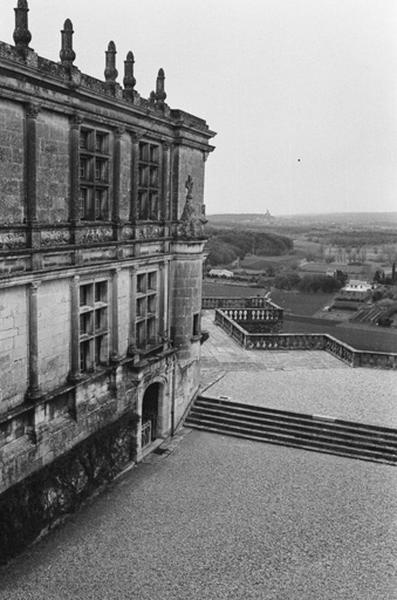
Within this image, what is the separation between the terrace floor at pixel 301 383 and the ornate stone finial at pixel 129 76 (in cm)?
1069

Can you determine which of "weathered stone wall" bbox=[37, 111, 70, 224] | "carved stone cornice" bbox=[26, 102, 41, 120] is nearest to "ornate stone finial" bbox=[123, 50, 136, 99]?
"weathered stone wall" bbox=[37, 111, 70, 224]

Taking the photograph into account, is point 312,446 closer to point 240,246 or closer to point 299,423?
point 299,423

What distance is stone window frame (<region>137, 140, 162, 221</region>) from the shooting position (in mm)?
17422

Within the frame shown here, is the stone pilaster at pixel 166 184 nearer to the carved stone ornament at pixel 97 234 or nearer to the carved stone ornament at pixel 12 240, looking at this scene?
the carved stone ornament at pixel 97 234

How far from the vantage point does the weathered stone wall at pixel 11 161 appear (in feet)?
38.4

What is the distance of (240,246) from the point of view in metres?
126

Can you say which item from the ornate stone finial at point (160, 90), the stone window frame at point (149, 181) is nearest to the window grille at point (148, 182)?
the stone window frame at point (149, 181)

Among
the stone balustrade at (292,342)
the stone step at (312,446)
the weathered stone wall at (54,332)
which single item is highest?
the weathered stone wall at (54,332)

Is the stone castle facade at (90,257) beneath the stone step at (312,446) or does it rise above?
above

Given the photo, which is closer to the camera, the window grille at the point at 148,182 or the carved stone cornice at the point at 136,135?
the carved stone cornice at the point at 136,135

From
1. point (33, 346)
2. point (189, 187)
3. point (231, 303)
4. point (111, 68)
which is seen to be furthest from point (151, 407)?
point (231, 303)

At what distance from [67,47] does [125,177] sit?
396 cm

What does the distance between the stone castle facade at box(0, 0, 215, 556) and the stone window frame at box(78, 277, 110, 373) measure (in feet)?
→ 0.14

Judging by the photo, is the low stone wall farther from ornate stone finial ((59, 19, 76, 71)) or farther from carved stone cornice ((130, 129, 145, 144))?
ornate stone finial ((59, 19, 76, 71))
